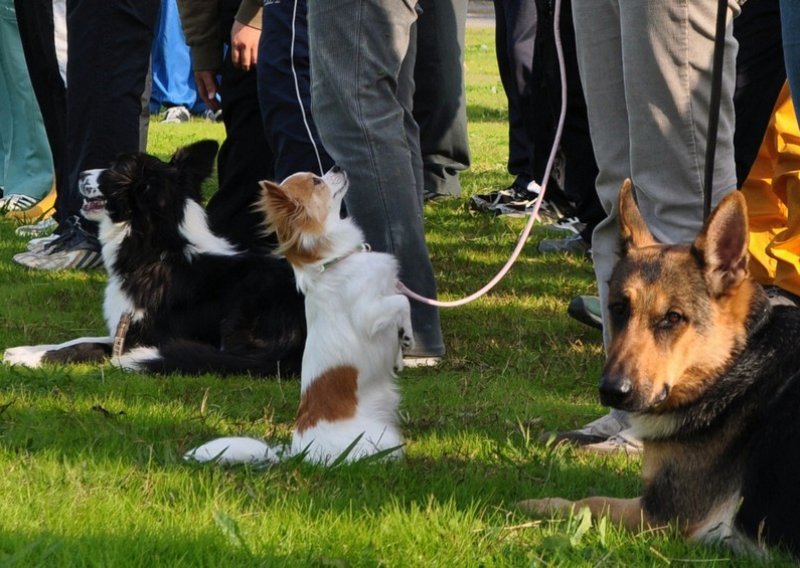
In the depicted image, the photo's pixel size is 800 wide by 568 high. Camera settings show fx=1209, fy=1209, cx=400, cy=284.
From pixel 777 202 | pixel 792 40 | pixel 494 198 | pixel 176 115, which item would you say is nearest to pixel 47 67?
pixel 494 198

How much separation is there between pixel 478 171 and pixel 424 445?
7.31 meters

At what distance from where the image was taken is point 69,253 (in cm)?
716

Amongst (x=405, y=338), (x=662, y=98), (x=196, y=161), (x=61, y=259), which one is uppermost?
(x=662, y=98)

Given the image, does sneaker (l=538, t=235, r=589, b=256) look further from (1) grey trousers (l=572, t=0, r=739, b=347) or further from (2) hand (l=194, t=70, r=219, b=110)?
(1) grey trousers (l=572, t=0, r=739, b=347)

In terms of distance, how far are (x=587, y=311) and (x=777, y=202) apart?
1.23 meters

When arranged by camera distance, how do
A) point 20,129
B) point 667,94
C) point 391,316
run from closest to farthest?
point 667,94 → point 391,316 → point 20,129

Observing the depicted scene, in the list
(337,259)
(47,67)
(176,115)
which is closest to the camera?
(337,259)

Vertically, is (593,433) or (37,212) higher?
(593,433)

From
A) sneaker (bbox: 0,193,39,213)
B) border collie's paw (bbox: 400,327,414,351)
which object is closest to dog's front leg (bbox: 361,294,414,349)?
border collie's paw (bbox: 400,327,414,351)

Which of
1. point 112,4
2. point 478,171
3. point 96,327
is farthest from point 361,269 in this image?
point 478,171

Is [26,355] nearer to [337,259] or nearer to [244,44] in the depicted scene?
[337,259]

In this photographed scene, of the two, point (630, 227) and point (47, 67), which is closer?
point (630, 227)

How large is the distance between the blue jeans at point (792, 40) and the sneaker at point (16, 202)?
22.1 ft

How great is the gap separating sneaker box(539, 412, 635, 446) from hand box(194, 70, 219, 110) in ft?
11.8
